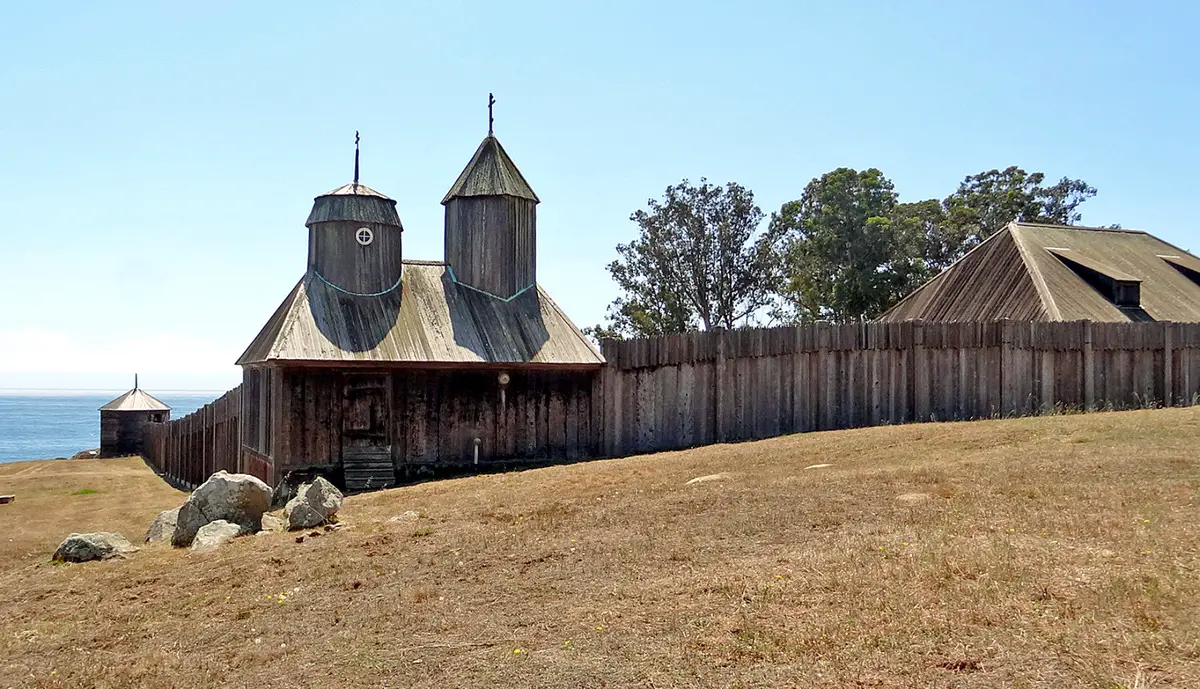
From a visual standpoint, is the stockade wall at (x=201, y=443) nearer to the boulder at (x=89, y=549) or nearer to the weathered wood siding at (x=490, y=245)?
the weathered wood siding at (x=490, y=245)

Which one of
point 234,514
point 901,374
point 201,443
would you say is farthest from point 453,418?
point 201,443

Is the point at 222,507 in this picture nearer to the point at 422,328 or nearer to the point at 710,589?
the point at 422,328

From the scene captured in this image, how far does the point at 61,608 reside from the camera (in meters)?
10.1

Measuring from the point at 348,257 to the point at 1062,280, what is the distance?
18.5 m

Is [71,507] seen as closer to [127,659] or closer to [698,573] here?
[127,659]

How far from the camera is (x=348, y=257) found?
22.5 metres

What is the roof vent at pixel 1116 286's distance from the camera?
24.1m

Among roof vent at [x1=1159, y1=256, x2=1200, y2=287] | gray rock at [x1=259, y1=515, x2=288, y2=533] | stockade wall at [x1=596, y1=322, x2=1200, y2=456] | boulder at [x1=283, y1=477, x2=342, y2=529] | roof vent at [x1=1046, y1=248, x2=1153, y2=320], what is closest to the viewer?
boulder at [x1=283, y1=477, x2=342, y2=529]

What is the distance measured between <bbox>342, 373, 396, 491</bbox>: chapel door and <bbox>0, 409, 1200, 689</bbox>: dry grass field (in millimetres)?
5206

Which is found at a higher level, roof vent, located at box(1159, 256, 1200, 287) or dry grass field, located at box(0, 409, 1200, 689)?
roof vent, located at box(1159, 256, 1200, 287)

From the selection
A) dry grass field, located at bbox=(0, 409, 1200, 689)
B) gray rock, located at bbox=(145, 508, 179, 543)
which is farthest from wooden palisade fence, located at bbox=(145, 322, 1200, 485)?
gray rock, located at bbox=(145, 508, 179, 543)

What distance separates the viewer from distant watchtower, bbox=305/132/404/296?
22406mm

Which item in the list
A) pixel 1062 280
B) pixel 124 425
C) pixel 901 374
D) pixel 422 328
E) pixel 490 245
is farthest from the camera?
pixel 124 425

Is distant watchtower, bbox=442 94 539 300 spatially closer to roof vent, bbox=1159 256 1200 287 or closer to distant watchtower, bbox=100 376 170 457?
roof vent, bbox=1159 256 1200 287
